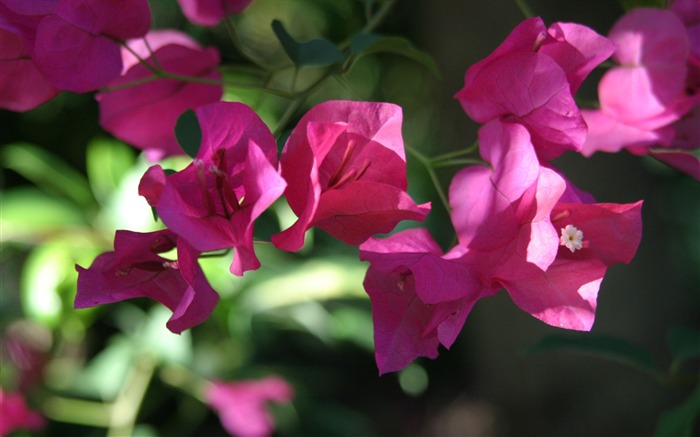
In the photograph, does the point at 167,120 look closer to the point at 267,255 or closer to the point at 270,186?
the point at 270,186

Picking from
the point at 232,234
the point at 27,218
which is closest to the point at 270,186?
the point at 232,234

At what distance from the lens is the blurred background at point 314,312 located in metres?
1.24

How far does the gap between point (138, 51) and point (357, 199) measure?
288 mm

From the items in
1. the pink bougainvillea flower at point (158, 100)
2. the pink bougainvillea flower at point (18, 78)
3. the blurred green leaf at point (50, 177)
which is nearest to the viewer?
the pink bougainvillea flower at point (18, 78)

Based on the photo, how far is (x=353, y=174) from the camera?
0.44 metres

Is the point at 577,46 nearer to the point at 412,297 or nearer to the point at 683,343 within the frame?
the point at 412,297

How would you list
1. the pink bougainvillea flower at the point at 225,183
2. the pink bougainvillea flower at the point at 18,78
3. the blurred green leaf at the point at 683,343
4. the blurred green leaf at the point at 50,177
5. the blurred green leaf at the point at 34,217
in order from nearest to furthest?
the pink bougainvillea flower at the point at 225,183 → the pink bougainvillea flower at the point at 18,78 → the blurred green leaf at the point at 683,343 → the blurred green leaf at the point at 34,217 → the blurred green leaf at the point at 50,177

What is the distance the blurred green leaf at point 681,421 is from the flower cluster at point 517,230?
12.2 inches

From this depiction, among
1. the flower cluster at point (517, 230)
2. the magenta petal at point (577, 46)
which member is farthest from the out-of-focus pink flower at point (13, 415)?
the magenta petal at point (577, 46)

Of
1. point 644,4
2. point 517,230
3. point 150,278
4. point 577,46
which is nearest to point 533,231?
point 517,230

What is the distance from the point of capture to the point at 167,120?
0.65 metres

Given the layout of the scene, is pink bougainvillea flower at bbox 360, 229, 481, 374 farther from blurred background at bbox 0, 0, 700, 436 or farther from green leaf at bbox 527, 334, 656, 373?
blurred background at bbox 0, 0, 700, 436

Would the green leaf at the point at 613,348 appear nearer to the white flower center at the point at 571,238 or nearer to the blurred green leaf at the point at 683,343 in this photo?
the blurred green leaf at the point at 683,343

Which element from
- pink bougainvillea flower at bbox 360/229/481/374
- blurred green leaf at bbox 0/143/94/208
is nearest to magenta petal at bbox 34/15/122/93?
pink bougainvillea flower at bbox 360/229/481/374
